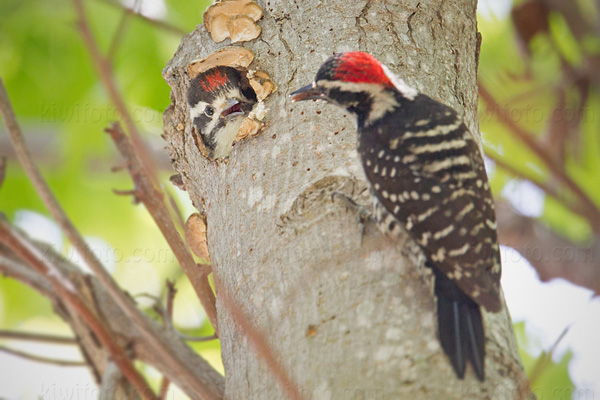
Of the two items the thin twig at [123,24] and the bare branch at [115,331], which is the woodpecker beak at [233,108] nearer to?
the bare branch at [115,331]

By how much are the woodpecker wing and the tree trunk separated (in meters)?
0.09

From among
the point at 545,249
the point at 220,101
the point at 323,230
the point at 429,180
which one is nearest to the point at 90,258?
the point at 323,230

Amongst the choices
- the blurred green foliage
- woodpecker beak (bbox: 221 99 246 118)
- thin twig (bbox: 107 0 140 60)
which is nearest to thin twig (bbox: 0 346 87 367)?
the blurred green foliage

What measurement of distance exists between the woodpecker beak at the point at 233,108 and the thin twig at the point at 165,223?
842 mm

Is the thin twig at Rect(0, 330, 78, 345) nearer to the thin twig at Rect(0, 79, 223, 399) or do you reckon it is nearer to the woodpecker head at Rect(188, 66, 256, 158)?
the thin twig at Rect(0, 79, 223, 399)

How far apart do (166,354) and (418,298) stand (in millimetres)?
1111

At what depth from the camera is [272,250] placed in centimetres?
194

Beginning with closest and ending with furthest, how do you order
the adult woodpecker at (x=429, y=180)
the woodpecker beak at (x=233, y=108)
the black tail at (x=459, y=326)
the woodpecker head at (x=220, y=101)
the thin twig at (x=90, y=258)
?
the black tail at (x=459, y=326) < the adult woodpecker at (x=429, y=180) < the thin twig at (x=90, y=258) < the woodpecker head at (x=220, y=101) < the woodpecker beak at (x=233, y=108)

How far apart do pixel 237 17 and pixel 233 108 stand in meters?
0.97

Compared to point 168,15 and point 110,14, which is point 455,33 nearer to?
point 168,15

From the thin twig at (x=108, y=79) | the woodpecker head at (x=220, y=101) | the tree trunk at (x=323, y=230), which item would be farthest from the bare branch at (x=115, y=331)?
the thin twig at (x=108, y=79)

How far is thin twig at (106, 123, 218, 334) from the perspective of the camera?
2072mm

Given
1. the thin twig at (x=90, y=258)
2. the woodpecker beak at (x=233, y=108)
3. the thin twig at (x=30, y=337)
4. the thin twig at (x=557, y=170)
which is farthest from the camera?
the woodpecker beak at (x=233, y=108)

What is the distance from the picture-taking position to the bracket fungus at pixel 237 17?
2.46 m
